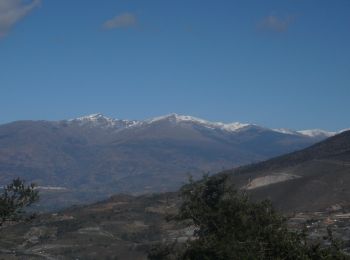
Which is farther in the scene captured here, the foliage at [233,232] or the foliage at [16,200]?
the foliage at [16,200]

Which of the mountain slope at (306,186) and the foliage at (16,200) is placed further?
the mountain slope at (306,186)

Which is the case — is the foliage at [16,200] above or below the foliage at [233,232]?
above

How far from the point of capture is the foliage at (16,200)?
Result: 37.4m

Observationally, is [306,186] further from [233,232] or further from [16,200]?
[16,200]

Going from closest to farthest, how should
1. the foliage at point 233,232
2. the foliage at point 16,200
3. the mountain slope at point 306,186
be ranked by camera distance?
the foliage at point 233,232, the foliage at point 16,200, the mountain slope at point 306,186

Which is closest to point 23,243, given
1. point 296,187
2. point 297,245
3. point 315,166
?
point 296,187

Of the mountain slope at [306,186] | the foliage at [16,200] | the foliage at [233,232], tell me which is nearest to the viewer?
the foliage at [233,232]

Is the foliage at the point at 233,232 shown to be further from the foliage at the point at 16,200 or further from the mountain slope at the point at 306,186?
the mountain slope at the point at 306,186

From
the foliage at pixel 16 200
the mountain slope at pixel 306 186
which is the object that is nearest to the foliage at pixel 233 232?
the foliage at pixel 16 200

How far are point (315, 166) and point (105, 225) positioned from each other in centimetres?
6116

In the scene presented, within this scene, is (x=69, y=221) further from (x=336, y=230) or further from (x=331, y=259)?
(x=331, y=259)

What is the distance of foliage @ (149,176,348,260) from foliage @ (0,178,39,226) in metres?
11.6

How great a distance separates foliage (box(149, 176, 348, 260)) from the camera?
33.5 m

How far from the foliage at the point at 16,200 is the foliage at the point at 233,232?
1162cm
